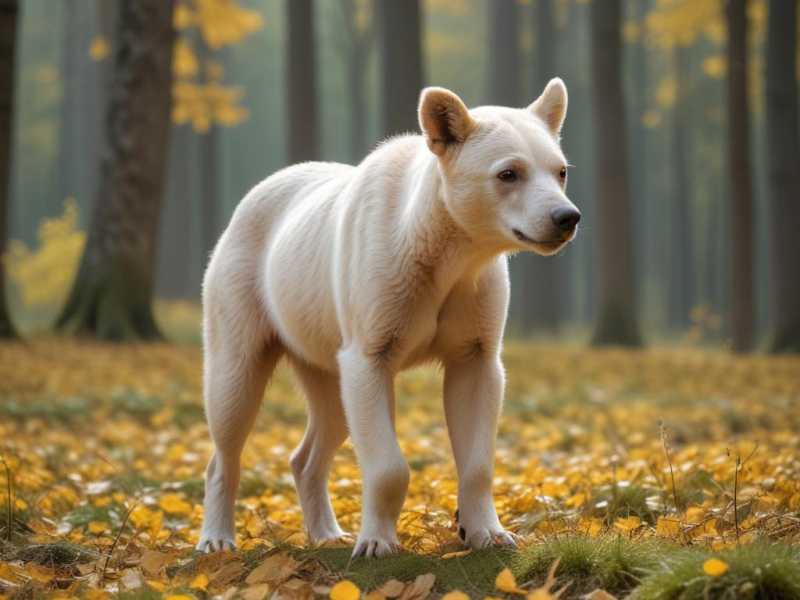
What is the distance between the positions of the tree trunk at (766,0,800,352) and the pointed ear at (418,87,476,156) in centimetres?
1499

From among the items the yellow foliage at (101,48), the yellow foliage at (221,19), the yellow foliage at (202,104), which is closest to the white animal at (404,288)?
the yellow foliage at (221,19)

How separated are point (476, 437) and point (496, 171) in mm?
1093

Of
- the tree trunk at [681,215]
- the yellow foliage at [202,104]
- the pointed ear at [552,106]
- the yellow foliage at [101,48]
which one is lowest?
the tree trunk at [681,215]

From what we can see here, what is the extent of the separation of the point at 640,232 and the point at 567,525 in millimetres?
39567

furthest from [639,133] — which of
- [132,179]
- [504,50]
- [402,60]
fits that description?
[132,179]

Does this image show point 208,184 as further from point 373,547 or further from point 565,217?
point 565,217

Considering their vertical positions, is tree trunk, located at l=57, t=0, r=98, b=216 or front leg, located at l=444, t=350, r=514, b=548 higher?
tree trunk, located at l=57, t=0, r=98, b=216

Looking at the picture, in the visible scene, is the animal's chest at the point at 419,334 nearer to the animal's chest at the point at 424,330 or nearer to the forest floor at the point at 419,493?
the animal's chest at the point at 424,330

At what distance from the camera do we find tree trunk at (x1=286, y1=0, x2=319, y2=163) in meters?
18.3

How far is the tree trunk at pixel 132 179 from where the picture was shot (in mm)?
14273

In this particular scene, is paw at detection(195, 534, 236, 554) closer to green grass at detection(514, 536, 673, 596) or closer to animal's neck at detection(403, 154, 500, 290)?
green grass at detection(514, 536, 673, 596)

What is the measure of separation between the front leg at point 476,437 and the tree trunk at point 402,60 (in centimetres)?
1166

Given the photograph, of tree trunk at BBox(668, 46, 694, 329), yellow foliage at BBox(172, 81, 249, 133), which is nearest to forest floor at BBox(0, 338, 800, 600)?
yellow foliage at BBox(172, 81, 249, 133)

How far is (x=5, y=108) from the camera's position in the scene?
12648mm
